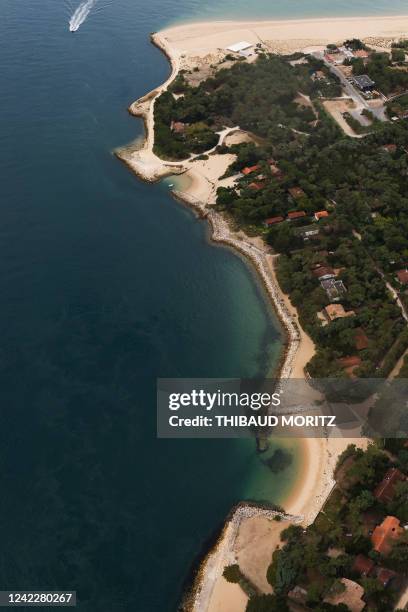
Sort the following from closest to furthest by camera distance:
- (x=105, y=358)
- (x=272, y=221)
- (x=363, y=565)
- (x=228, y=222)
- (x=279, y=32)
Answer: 1. (x=363, y=565)
2. (x=105, y=358)
3. (x=272, y=221)
4. (x=228, y=222)
5. (x=279, y=32)

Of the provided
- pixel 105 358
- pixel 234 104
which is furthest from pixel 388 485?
pixel 234 104

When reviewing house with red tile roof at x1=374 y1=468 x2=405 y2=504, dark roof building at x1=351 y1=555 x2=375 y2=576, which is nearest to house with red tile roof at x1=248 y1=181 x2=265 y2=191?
house with red tile roof at x1=374 y1=468 x2=405 y2=504

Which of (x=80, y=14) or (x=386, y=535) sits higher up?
(x=80, y=14)

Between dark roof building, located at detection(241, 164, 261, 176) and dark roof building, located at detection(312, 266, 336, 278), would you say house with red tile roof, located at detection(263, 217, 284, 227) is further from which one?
dark roof building, located at detection(241, 164, 261, 176)

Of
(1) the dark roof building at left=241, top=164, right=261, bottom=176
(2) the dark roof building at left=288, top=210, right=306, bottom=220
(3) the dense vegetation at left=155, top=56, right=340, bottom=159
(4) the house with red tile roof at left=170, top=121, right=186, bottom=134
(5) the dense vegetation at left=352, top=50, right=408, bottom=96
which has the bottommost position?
(2) the dark roof building at left=288, top=210, right=306, bottom=220

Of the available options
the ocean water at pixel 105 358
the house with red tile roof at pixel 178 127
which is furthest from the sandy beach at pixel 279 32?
the ocean water at pixel 105 358

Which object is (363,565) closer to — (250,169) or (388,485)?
(388,485)
